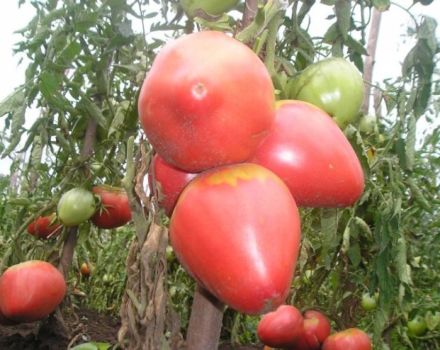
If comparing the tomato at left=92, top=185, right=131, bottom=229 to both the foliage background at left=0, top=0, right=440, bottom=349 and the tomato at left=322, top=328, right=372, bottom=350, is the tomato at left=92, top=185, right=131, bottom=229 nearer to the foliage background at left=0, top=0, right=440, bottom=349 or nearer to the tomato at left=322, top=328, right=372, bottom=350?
the foliage background at left=0, top=0, right=440, bottom=349

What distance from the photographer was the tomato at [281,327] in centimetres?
172

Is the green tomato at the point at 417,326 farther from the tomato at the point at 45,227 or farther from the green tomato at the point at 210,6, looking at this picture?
the green tomato at the point at 210,6

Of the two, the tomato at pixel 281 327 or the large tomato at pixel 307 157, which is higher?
the large tomato at pixel 307 157

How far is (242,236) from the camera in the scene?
439 mm

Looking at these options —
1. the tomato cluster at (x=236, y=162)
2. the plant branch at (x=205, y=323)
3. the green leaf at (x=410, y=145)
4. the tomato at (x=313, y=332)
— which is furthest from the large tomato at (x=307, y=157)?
the tomato at (x=313, y=332)

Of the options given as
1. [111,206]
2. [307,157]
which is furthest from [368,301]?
[307,157]

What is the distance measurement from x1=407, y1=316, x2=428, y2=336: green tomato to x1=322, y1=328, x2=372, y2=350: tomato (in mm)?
234

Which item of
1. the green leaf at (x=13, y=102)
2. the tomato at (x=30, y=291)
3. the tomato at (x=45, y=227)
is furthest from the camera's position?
the tomato at (x=45, y=227)

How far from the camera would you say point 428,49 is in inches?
30.1

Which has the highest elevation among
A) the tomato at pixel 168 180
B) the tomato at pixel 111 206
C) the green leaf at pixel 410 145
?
the tomato at pixel 168 180

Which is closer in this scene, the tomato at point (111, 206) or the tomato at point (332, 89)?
the tomato at point (332, 89)

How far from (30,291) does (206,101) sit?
3.32 feet

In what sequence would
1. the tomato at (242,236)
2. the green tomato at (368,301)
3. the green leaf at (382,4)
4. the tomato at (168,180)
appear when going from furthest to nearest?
the green tomato at (368,301), the green leaf at (382,4), the tomato at (168,180), the tomato at (242,236)

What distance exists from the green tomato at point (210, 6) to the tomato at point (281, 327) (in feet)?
4.13
